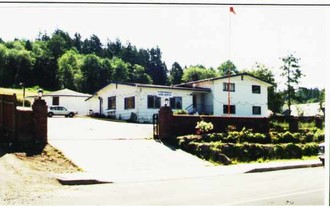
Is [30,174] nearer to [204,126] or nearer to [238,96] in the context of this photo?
[204,126]

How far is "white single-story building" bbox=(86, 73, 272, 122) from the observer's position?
29.0 meters

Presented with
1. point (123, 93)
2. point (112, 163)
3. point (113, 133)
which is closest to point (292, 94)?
point (123, 93)

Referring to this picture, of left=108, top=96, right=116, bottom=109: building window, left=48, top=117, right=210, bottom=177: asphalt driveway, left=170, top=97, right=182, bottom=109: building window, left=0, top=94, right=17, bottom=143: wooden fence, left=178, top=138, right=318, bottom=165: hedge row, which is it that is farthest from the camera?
left=108, top=96, right=116, bottom=109: building window

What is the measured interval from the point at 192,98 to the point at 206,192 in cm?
2384

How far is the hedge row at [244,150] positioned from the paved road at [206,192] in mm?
4358

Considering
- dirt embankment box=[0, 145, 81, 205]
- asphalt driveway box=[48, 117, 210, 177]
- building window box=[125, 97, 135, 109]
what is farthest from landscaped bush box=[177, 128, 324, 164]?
building window box=[125, 97, 135, 109]

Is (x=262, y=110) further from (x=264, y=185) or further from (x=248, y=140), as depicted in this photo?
(x=264, y=185)

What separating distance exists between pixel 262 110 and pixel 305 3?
31038mm

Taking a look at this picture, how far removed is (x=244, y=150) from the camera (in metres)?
16.1

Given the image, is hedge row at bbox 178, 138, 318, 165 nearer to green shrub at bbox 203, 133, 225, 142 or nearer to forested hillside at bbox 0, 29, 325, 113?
green shrub at bbox 203, 133, 225, 142

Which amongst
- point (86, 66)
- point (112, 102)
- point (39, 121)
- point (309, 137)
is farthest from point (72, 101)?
point (309, 137)

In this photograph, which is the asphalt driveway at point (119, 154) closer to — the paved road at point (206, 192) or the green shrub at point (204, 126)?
the green shrub at point (204, 126)

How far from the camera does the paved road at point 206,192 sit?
745 centimetres

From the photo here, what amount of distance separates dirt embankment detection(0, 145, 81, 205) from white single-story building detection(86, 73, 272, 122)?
15393 millimetres
